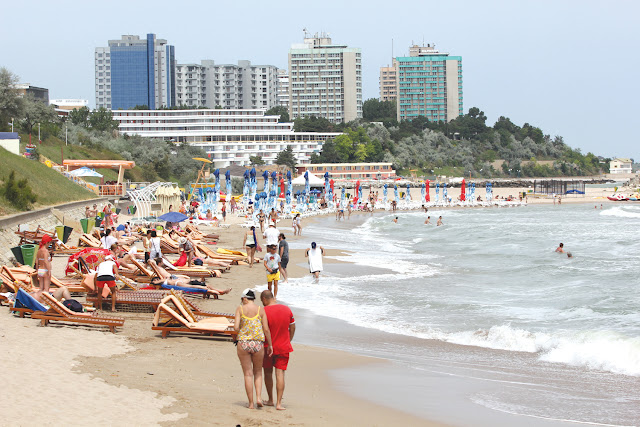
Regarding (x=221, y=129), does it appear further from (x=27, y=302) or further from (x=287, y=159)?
(x=27, y=302)

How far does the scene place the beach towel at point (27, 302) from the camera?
924cm

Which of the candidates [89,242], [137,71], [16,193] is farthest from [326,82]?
[89,242]

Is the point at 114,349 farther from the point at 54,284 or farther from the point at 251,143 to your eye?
the point at 251,143

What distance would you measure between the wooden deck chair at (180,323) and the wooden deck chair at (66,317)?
19.5 inches

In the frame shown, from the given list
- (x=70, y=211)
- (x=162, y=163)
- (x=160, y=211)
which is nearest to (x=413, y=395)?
(x=70, y=211)

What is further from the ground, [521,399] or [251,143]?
[251,143]

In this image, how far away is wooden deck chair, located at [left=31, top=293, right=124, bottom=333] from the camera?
893 centimetres

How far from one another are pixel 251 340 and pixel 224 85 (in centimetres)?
15463

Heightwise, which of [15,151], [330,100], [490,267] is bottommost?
[490,267]

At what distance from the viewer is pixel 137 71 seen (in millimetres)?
176125

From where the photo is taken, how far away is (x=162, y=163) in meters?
63.8

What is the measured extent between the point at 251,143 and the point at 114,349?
103916mm

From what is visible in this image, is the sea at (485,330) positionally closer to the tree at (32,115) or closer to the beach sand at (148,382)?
the beach sand at (148,382)

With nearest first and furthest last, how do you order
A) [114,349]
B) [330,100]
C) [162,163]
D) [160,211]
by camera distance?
[114,349] → [160,211] → [162,163] → [330,100]
